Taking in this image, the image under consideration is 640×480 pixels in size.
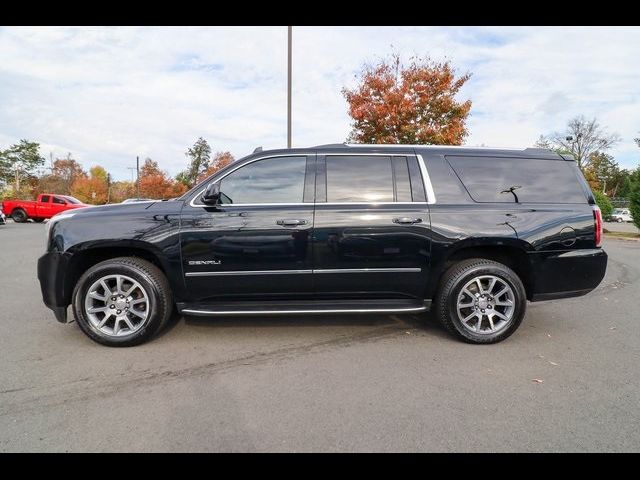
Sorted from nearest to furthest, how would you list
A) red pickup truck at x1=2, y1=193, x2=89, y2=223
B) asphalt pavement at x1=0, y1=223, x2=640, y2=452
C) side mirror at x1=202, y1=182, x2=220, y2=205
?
asphalt pavement at x1=0, y1=223, x2=640, y2=452
side mirror at x1=202, y1=182, x2=220, y2=205
red pickup truck at x1=2, y1=193, x2=89, y2=223

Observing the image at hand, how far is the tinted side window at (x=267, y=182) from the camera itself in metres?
3.49

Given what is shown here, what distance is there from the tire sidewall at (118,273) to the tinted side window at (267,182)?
1.10m

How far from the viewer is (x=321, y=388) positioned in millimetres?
2705

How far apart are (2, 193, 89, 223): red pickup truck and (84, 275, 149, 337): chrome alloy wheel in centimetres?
2152

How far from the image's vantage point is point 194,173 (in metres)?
63.0

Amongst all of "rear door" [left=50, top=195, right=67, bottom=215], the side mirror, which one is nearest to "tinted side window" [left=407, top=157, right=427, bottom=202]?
the side mirror

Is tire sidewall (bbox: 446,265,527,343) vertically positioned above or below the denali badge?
below

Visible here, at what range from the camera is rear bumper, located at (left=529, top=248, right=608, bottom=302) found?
11.7 feet

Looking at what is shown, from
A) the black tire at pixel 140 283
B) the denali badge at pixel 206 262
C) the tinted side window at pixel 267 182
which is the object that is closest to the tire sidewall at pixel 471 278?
the tinted side window at pixel 267 182

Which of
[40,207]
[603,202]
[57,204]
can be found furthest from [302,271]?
[603,202]

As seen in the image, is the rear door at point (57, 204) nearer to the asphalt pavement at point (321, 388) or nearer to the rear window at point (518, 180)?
the asphalt pavement at point (321, 388)

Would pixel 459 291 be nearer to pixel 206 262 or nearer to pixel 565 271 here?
pixel 565 271

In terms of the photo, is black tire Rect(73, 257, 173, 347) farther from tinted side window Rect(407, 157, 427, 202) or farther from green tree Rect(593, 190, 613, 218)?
green tree Rect(593, 190, 613, 218)

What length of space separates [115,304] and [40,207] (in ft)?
78.4
